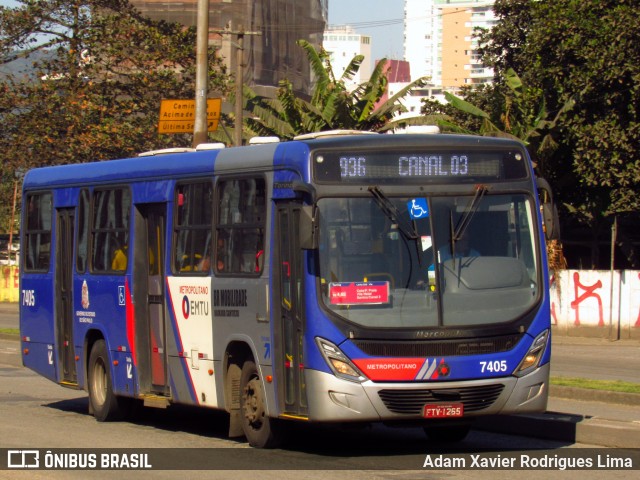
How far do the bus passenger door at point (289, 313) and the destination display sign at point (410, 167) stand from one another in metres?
0.49

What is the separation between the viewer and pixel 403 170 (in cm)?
1055

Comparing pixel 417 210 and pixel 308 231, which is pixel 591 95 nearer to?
pixel 417 210

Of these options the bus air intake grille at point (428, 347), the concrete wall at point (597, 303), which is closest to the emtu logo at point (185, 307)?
the bus air intake grille at point (428, 347)

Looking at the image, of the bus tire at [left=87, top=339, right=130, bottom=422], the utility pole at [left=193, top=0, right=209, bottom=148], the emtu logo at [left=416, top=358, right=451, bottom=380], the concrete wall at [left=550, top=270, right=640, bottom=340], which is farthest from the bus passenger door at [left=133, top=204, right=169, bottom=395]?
the concrete wall at [left=550, top=270, right=640, bottom=340]

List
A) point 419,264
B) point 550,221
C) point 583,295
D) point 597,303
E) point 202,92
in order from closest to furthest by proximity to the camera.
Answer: point 419,264 < point 550,221 < point 202,92 < point 597,303 < point 583,295

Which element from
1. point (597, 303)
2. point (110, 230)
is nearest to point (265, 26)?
point (597, 303)

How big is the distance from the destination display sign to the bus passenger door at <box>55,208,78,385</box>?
5.79m

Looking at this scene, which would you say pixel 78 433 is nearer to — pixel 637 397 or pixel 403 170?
pixel 403 170

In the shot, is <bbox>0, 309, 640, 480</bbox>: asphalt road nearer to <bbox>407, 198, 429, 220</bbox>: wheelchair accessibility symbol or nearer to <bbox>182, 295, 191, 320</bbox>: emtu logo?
<bbox>182, 295, 191, 320</bbox>: emtu logo

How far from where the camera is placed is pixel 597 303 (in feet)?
97.3

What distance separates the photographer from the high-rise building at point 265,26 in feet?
202

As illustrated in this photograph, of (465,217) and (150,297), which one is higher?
(465,217)

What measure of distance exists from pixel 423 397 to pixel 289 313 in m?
1.43

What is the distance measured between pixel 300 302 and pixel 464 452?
209 centimetres
